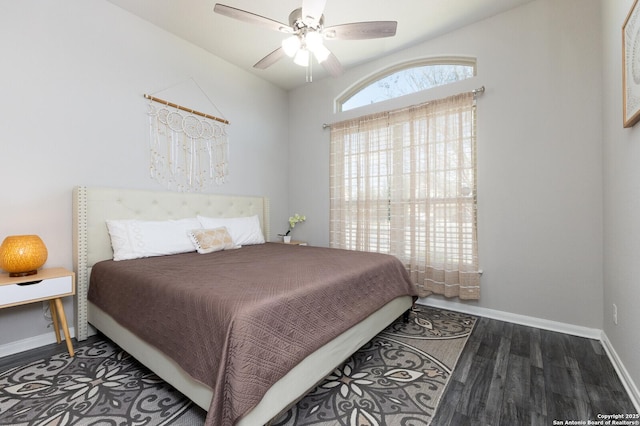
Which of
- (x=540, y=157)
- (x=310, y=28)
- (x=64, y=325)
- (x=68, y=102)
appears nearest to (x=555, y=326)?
(x=540, y=157)

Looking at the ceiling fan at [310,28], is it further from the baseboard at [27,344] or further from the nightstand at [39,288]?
the baseboard at [27,344]

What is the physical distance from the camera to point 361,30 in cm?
199

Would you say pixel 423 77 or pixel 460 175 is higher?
pixel 423 77

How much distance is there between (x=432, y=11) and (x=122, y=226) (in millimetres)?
3523

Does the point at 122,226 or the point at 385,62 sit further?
the point at 385,62

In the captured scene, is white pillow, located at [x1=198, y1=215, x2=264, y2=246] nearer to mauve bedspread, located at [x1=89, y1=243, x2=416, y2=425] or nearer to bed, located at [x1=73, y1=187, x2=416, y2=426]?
bed, located at [x1=73, y1=187, x2=416, y2=426]

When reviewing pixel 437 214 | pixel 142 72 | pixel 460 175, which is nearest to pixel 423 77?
pixel 460 175

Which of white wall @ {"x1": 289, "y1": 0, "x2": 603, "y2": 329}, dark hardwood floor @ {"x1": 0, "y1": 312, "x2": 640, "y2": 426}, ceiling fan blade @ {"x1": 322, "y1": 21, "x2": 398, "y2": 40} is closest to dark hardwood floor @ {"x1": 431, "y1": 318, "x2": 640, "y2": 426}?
dark hardwood floor @ {"x1": 0, "y1": 312, "x2": 640, "y2": 426}

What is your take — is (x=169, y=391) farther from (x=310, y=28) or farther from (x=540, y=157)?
(x=540, y=157)

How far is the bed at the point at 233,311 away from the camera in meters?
1.17

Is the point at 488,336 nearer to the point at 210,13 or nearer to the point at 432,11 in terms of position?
the point at 432,11

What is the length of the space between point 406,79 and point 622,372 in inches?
127

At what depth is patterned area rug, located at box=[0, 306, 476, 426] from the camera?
142 centimetres

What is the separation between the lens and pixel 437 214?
3.01 metres
